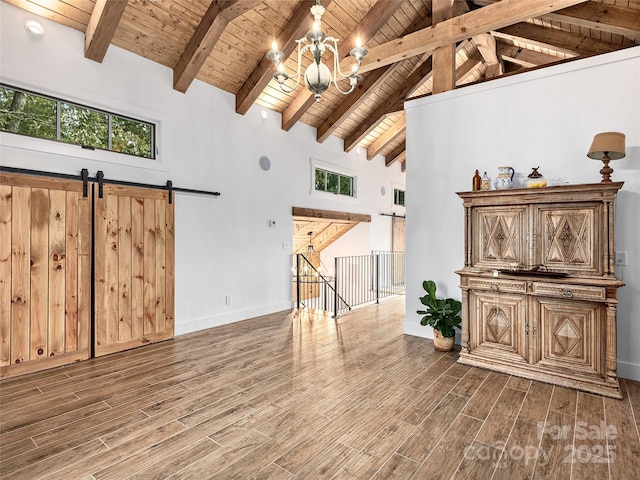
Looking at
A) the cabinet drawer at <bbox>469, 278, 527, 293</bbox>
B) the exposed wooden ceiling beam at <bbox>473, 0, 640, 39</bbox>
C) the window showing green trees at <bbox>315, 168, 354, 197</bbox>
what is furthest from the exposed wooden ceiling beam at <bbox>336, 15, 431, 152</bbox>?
the cabinet drawer at <bbox>469, 278, 527, 293</bbox>

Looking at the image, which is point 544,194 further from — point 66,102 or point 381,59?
point 66,102

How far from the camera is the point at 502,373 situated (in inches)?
135

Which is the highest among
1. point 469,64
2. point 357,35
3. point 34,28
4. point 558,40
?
point 469,64

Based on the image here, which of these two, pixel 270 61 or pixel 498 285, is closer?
pixel 498 285

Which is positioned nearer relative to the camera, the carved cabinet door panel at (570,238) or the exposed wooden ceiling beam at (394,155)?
the carved cabinet door panel at (570,238)

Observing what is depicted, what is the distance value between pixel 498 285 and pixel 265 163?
4.14 metres

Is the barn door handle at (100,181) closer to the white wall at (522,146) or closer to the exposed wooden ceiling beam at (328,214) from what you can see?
the exposed wooden ceiling beam at (328,214)

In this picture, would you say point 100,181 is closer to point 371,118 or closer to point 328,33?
point 328,33

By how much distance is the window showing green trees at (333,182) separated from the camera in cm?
736

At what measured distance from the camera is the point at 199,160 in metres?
5.02

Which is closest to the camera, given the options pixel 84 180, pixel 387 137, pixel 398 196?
pixel 84 180

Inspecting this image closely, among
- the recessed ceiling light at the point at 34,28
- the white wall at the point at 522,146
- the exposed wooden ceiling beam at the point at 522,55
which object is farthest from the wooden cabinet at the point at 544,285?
the recessed ceiling light at the point at 34,28

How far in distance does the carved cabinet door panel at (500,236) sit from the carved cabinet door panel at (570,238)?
133 millimetres

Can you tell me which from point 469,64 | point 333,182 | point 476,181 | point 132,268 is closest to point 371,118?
point 333,182
